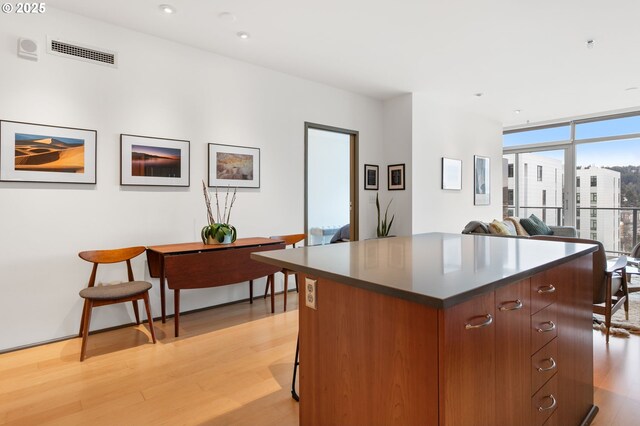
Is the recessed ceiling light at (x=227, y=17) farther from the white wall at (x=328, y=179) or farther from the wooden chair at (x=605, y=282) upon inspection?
the white wall at (x=328, y=179)

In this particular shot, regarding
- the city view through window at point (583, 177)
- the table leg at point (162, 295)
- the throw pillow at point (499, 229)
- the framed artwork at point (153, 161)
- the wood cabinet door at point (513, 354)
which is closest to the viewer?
the wood cabinet door at point (513, 354)

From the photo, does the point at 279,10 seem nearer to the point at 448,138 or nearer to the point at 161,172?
the point at 161,172

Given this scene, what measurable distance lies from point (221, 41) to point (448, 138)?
3.86 m

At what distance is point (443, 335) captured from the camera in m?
0.97

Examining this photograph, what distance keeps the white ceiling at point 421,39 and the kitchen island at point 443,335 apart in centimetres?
224

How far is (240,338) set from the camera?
116 inches

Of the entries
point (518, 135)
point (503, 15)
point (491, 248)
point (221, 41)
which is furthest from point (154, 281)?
point (518, 135)

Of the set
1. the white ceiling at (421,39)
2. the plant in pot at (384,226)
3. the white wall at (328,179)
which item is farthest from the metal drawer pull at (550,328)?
the white wall at (328,179)

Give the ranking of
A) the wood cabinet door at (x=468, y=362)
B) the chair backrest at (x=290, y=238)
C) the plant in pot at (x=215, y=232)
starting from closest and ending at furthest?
the wood cabinet door at (x=468, y=362)
the plant in pot at (x=215, y=232)
the chair backrest at (x=290, y=238)

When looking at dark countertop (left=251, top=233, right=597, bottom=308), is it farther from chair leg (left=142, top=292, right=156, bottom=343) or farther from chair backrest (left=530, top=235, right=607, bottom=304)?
chair leg (left=142, top=292, right=156, bottom=343)

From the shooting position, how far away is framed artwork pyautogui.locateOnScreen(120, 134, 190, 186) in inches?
127

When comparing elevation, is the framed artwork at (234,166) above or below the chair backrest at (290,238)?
above

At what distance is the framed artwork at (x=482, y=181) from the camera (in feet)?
21.0

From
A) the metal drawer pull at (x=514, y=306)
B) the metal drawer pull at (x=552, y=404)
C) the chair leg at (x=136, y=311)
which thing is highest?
the metal drawer pull at (x=514, y=306)
